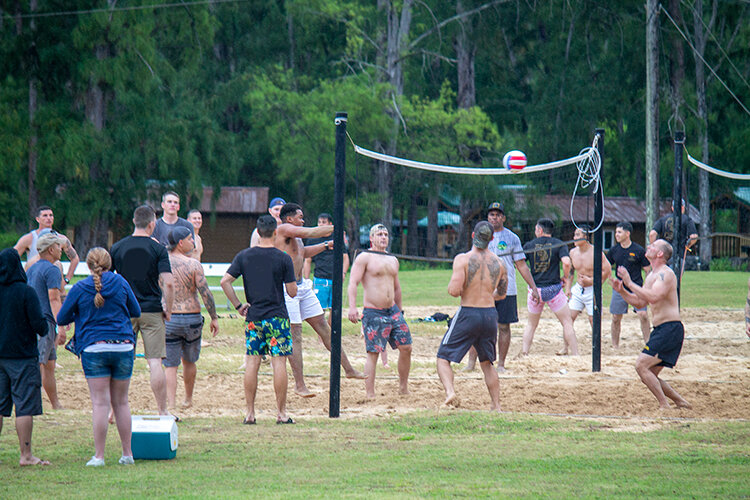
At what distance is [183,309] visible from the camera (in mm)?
8570

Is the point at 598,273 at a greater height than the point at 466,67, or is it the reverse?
the point at 466,67

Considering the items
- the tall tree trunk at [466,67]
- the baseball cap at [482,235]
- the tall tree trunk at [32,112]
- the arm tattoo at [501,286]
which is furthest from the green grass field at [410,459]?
the tall tree trunk at [466,67]

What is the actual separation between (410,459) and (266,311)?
217cm

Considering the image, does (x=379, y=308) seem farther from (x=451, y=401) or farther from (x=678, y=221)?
(x=678, y=221)

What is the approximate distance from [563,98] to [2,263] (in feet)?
130

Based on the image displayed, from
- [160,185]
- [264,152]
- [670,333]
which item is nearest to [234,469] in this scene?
[670,333]

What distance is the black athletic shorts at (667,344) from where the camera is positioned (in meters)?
8.52

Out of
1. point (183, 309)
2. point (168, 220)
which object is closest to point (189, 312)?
point (183, 309)

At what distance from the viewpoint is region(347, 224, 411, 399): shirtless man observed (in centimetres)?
930

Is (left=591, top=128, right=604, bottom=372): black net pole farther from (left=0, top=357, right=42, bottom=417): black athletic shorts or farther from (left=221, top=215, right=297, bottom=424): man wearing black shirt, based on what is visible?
(left=0, top=357, right=42, bottom=417): black athletic shorts

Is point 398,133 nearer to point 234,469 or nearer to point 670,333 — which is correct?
point 670,333

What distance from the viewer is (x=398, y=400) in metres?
9.33

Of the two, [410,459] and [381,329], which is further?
[381,329]

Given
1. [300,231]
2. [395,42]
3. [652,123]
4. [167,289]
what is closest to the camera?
[167,289]
